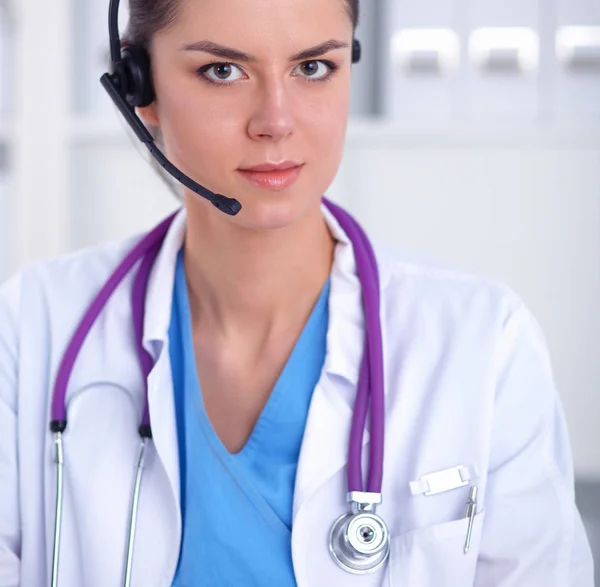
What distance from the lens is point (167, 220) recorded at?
1.24 metres

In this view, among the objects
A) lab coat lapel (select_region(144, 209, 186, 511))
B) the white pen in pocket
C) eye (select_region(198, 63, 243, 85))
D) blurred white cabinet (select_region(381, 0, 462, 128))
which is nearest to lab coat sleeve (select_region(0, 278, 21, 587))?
lab coat lapel (select_region(144, 209, 186, 511))

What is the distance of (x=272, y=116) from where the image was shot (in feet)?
3.12

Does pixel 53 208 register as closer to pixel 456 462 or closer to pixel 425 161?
pixel 425 161

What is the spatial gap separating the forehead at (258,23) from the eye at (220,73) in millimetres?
30

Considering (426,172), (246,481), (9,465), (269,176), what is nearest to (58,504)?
(9,465)

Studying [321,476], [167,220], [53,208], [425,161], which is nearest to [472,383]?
[321,476]

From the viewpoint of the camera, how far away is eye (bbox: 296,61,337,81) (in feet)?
3.26

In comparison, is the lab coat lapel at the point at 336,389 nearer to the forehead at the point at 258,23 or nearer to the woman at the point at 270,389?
the woman at the point at 270,389

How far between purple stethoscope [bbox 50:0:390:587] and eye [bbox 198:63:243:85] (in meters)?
0.09

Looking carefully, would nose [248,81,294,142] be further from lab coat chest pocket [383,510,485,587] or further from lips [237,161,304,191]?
lab coat chest pocket [383,510,485,587]

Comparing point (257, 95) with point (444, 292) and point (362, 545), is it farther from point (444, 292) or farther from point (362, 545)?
point (362, 545)

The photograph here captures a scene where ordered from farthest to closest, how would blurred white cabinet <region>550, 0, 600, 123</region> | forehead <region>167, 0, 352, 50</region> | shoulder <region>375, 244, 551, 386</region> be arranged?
blurred white cabinet <region>550, 0, 600, 123</region> → shoulder <region>375, 244, 551, 386</region> → forehead <region>167, 0, 352, 50</region>

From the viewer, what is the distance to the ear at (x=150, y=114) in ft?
3.57

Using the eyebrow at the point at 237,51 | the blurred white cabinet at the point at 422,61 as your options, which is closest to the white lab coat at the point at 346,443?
the eyebrow at the point at 237,51
